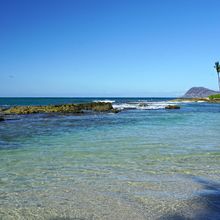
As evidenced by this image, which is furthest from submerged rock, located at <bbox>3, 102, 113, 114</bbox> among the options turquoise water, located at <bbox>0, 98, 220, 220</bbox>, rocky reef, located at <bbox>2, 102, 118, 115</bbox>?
turquoise water, located at <bbox>0, 98, 220, 220</bbox>

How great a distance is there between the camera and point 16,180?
28.0 feet

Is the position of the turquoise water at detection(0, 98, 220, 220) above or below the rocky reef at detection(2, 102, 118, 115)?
below

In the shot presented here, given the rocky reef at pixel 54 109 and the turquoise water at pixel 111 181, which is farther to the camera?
the rocky reef at pixel 54 109

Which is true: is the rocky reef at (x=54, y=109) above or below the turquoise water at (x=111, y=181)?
above

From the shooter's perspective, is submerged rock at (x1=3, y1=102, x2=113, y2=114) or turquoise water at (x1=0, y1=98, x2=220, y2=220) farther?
submerged rock at (x1=3, y1=102, x2=113, y2=114)

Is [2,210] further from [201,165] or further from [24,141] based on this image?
[24,141]

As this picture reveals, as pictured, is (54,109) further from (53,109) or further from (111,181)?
(111,181)

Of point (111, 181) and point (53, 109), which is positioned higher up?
point (53, 109)

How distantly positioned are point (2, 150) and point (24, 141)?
277 centimetres

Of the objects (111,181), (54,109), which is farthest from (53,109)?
(111,181)

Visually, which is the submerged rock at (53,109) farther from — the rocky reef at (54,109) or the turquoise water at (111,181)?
the turquoise water at (111,181)

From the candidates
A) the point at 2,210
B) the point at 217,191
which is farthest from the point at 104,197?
the point at 217,191

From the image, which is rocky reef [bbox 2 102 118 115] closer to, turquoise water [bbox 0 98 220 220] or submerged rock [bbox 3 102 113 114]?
submerged rock [bbox 3 102 113 114]

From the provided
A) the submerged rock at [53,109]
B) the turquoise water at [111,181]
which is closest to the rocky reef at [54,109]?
the submerged rock at [53,109]
